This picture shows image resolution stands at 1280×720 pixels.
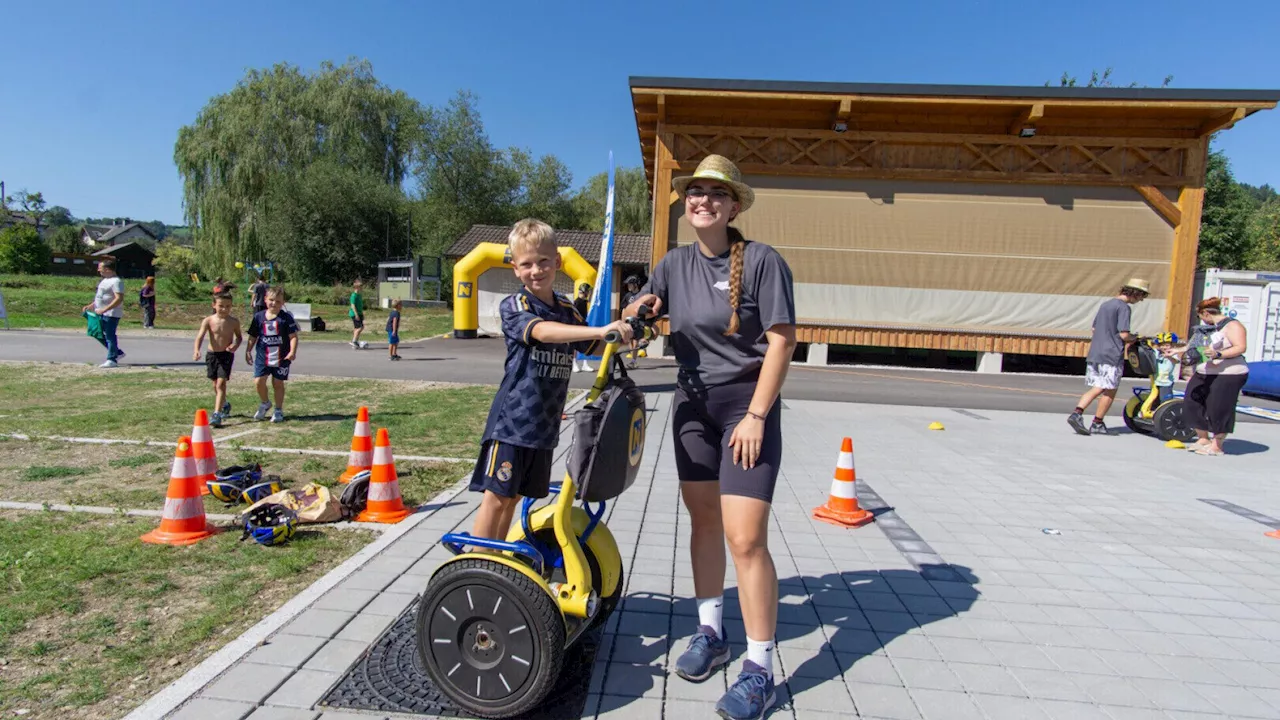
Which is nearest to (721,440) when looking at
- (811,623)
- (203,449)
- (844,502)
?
(811,623)

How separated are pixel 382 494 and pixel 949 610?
3.48 meters

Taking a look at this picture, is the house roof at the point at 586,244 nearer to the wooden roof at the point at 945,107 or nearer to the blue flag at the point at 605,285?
the wooden roof at the point at 945,107

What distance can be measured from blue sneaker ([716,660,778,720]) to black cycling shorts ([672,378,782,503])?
653mm

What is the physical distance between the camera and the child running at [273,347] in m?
7.84

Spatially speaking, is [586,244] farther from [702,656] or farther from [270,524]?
[702,656]

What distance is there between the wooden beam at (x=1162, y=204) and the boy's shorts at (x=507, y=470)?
20785 mm

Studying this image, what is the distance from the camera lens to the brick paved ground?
2723 millimetres

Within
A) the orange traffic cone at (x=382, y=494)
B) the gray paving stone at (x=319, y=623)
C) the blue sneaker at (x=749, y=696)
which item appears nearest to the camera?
the blue sneaker at (x=749, y=696)

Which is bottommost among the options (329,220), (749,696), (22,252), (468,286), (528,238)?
(749,696)

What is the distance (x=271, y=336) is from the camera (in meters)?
7.93

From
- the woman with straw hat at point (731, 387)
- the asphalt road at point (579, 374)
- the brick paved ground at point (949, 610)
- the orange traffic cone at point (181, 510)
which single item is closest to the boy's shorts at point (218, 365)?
the orange traffic cone at point (181, 510)

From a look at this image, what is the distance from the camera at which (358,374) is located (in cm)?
1293

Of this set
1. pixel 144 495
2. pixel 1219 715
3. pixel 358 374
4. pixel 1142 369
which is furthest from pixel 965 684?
pixel 358 374

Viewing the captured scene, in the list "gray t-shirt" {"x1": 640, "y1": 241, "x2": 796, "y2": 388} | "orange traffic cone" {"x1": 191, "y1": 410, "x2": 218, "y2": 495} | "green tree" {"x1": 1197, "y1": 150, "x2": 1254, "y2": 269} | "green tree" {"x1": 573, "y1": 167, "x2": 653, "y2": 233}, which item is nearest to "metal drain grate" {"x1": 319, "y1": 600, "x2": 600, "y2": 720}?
"gray t-shirt" {"x1": 640, "y1": 241, "x2": 796, "y2": 388}
